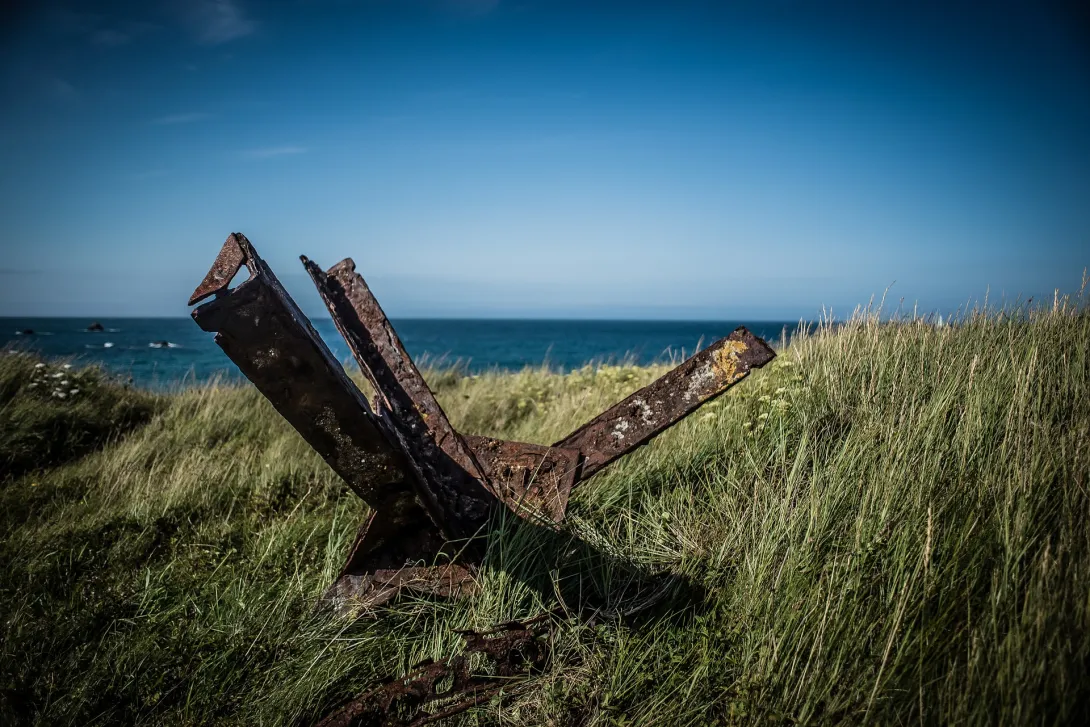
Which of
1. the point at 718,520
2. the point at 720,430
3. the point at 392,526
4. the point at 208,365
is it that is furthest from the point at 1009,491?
the point at 208,365

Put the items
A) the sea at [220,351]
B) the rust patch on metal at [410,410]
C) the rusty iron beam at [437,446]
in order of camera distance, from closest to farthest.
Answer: the rust patch on metal at [410,410] < the rusty iron beam at [437,446] < the sea at [220,351]

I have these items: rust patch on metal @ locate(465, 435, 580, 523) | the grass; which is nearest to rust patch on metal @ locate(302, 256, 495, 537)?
rust patch on metal @ locate(465, 435, 580, 523)

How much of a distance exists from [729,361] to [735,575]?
875mm

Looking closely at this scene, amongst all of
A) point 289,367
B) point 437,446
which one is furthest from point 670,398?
point 289,367

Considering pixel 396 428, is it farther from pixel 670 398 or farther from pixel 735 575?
pixel 735 575

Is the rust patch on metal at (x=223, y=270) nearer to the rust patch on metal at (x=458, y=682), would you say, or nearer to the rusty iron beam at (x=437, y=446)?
the rusty iron beam at (x=437, y=446)

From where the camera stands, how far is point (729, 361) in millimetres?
2408

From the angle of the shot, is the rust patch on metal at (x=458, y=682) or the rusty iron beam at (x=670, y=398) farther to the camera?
the rusty iron beam at (x=670, y=398)

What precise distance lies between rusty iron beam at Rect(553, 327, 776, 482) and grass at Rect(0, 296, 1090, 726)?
37 cm

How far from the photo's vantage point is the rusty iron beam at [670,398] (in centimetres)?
241

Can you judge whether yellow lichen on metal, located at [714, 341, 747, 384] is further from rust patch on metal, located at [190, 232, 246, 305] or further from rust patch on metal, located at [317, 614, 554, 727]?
rust patch on metal, located at [190, 232, 246, 305]

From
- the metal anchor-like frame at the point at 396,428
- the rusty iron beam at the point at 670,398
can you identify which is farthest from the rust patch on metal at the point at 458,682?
the rusty iron beam at the point at 670,398

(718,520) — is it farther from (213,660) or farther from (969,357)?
(213,660)

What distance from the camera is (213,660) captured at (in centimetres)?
200
